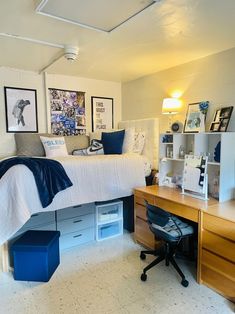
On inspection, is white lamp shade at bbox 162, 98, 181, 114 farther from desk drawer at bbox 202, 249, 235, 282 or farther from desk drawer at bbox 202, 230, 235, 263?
desk drawer at bbox 202, 249, 235, 282

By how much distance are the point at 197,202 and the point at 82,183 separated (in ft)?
4.09

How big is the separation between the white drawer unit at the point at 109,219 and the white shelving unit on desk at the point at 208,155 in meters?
0.70

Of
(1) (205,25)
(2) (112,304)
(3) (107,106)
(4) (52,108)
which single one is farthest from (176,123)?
(2) (112,304)

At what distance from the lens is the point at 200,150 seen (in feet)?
8.89

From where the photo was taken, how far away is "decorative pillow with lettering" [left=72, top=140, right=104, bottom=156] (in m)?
3.60

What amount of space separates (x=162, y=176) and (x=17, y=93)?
244 centimetres

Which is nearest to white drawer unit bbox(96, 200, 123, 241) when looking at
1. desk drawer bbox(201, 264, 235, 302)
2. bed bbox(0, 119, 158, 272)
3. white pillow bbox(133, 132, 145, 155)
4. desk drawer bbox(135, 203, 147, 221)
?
bed bbox(0, 119, 158, 272)

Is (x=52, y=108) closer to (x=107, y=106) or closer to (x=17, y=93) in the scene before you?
(x=17, y=93)

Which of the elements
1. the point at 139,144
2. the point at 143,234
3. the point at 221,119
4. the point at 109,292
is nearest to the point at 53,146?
the point at 139,144

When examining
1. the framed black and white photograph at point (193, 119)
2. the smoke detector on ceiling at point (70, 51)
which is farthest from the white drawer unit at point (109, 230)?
the smoke detector on ceiling at point (70, 51)

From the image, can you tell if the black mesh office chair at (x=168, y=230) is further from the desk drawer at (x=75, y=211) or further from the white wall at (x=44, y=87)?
the white wall at (x=44, y=87)

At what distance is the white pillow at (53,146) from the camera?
132 inches

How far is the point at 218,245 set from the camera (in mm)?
1948

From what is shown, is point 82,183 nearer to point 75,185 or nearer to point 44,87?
point 75,185
